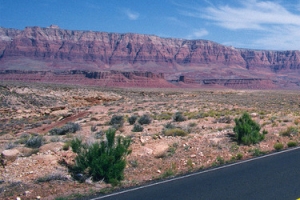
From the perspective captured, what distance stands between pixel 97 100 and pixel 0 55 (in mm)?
139028

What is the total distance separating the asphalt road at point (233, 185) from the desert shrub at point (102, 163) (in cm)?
108

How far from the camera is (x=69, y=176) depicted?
9086 mm

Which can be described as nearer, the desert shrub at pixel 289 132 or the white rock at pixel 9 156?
the white rock at pixel 9 156

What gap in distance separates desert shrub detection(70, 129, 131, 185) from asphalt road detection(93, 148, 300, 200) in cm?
108

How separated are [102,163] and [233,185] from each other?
3.18 meters

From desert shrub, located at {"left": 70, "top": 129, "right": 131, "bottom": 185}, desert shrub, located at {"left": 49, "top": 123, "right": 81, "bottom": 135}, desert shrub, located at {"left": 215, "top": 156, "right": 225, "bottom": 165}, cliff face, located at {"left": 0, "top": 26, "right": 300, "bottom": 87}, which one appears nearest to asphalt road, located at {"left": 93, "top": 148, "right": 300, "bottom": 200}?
desert shrub, located at {"left": 215, "top": 156, "right": 225, "bottom": 165}

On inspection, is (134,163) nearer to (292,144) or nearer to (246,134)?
(246,134)

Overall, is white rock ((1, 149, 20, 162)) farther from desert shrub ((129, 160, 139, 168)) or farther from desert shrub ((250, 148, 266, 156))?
desert shrub ((250, 148, 266, 156))

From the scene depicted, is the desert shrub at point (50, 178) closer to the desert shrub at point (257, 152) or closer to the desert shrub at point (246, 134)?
the desert shrub at point (257, 152)

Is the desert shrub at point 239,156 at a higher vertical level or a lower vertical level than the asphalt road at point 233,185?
lower

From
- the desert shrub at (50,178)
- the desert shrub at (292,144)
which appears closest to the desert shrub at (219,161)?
the desert shrub at (292,144)

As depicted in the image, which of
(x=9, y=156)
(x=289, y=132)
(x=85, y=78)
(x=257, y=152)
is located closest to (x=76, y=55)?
(x=85, y=78)

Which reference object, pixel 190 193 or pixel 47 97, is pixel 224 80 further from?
pixel 190 193

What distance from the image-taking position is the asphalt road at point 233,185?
738 cm
